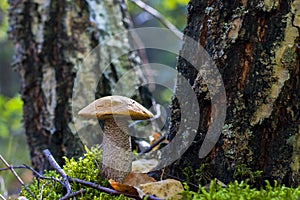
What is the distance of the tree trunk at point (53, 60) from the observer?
2.76m

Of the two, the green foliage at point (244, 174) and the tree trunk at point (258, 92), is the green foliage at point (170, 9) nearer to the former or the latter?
the tree trunk at point (258, 92)

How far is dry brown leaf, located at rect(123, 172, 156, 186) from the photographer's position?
1.45m

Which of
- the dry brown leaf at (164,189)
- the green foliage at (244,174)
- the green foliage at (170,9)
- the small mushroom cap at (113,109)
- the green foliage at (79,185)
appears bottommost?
the green foliage at (79,185)

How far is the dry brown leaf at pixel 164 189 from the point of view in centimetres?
125

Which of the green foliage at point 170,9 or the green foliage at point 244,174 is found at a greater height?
the green foliage at point 170,9

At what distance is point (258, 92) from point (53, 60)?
74.7 inches

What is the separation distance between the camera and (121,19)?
10.5 ft

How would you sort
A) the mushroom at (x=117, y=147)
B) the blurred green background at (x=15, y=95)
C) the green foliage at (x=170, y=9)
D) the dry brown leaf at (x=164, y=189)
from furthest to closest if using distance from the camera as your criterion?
the green foliage at (x=170, y=9) → the blurred green background at (x=15, y=95) → the mushroom at (x=117, y=147) → the dry brown leaf at (x=164, y=189)

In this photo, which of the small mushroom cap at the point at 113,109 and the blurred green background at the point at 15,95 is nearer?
the small mushroom cap at the point at 113,109

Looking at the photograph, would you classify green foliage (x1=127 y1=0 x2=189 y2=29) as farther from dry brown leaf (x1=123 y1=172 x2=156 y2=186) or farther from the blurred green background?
dry brown leaf (x1=123 y1=172 x2=156 y2=186)

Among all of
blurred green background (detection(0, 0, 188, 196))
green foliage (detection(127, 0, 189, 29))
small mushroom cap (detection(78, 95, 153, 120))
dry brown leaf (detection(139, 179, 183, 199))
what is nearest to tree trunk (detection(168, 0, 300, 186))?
dry brown leaf (detection(139, 179, 183, 199))

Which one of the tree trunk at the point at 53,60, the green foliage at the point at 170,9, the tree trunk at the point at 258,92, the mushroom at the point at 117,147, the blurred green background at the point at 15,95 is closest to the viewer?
the tree trunk at the point at 258,92

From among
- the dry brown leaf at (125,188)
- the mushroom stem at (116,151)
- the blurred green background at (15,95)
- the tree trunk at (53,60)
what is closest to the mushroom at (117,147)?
the mushroom stem at (116,151)

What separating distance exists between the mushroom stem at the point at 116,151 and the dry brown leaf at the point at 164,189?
0.84 ft
